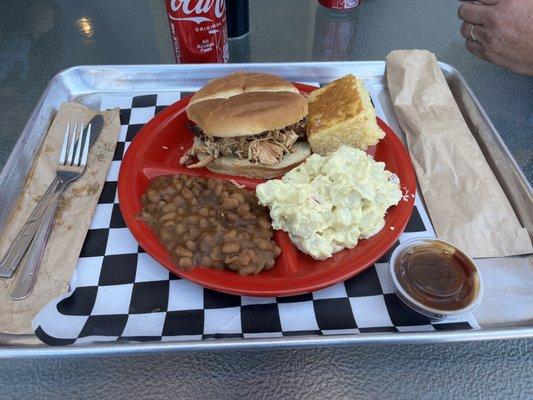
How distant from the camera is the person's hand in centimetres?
220

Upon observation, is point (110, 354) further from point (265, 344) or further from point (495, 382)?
point (495, 382)

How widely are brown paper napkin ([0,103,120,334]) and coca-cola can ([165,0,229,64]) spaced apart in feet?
1.82

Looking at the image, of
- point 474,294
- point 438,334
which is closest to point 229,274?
point 438,334

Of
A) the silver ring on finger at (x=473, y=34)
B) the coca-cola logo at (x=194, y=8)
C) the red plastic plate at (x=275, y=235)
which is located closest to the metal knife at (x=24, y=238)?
the red plastic plate at (x=275, y=235)

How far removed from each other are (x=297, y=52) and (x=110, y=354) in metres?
2.30

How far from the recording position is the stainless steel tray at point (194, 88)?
131 centimetres

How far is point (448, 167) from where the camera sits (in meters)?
1.90

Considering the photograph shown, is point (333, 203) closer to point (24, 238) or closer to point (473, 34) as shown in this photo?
point (24, 238)

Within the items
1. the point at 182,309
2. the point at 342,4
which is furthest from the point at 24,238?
the point at 342,4

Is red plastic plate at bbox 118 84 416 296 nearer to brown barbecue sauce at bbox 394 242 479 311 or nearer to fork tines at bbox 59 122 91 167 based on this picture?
brown barbecue sauce at bbox 394 242 479 311

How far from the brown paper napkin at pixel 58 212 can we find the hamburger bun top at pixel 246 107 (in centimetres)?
53

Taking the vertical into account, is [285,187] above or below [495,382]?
above

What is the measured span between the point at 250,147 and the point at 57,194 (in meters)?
0.92

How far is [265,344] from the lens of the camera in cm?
131
